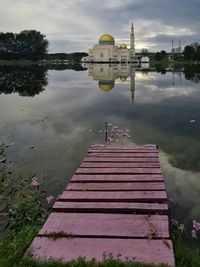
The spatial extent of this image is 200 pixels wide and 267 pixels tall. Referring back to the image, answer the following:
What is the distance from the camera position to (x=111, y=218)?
622 cm

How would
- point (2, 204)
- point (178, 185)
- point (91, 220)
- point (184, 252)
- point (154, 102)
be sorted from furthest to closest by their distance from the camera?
point (154, 102)
point (178, 185)
point (2, 204)
point (91, 220)
point (184, 252)

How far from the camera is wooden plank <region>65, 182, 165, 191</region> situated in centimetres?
764

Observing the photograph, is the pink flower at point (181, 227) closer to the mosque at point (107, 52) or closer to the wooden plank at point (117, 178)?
the wooden plank at point (117, 178)

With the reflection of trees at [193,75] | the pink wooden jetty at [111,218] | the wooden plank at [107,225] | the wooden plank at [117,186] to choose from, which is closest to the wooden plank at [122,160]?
the pink wooden jetty at [111,218]

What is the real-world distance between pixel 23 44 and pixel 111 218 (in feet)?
497

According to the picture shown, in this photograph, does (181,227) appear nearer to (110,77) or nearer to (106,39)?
(110,77)

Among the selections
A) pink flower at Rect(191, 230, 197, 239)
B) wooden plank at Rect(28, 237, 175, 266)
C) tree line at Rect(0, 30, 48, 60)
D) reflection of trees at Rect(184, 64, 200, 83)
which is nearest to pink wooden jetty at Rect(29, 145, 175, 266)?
wooden plank at Rect(28, 237, 175, 266)

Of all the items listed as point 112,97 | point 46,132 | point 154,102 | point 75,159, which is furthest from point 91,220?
point 112,97

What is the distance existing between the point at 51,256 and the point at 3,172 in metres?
5.39

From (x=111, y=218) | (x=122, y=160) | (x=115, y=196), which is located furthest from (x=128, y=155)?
(x=111, y=218)

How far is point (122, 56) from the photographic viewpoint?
Answer: 159 m

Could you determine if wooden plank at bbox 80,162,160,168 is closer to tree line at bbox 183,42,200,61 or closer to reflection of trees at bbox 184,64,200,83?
reflection of trees at bbox 184,64,200,83

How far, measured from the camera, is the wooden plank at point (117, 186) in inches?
301

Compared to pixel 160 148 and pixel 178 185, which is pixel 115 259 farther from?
pixel 160 148
